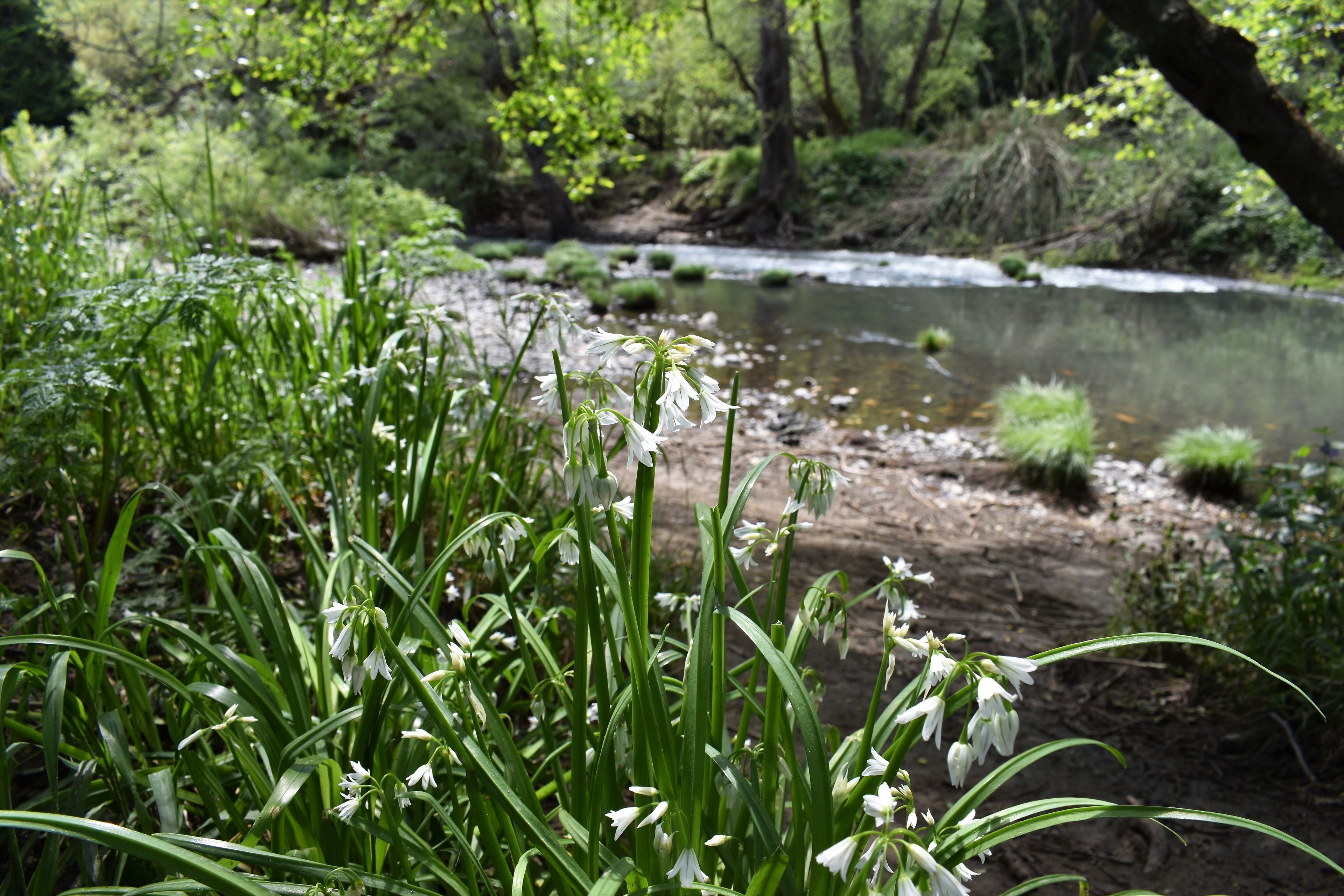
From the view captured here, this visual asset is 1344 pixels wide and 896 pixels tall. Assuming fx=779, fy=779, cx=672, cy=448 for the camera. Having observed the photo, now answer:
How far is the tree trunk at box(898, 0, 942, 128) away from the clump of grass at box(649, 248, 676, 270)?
12.5 meters

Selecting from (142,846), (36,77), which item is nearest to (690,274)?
(142,846)

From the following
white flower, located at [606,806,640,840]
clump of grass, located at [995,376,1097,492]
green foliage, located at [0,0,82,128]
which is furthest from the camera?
green foliage, located at [0,0,82,128]

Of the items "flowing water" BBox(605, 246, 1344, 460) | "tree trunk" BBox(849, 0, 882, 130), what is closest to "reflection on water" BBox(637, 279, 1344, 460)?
"flowing water" BBox(605, 246, 1344, 460)

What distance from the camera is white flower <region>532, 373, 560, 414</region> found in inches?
40.7

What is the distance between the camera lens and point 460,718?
1169 millimetres

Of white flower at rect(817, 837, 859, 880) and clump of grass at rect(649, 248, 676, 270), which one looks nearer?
white flower at rect(817, 837, 859, 880)

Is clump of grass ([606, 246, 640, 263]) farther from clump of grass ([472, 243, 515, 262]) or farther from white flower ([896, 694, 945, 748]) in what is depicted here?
white flower ([896, 694, 945, 748])

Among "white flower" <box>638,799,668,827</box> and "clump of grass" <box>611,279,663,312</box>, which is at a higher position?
"clump of grass" <box>611,279,663,312</box>

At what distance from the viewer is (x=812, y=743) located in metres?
0.92

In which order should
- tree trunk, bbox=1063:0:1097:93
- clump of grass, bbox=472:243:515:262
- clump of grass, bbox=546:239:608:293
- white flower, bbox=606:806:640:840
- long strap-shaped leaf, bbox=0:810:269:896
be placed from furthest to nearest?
tree trunk, bbox=1063:0:1097:93, clump of grass, bbox=472:243:515:262, clump of grass, bbox=546:239:608:293, white flower, bbox=606:806:640:840, long strap-shaped leaf, bbox=0:810:269:896

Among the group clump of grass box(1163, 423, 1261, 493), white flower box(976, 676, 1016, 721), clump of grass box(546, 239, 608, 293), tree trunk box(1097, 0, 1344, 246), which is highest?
tree trunk box(1097, 0, 1344, 246)

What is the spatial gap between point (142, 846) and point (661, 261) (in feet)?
48.3

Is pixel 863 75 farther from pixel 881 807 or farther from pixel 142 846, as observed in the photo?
pixel 142 846

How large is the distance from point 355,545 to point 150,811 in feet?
2.28
